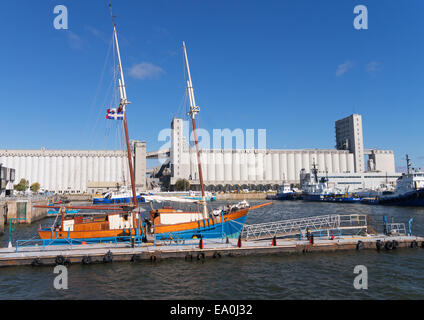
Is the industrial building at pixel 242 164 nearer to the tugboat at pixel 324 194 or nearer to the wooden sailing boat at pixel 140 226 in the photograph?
the tugboat at pixel 324 194

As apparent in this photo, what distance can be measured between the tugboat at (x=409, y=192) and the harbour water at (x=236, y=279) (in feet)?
208

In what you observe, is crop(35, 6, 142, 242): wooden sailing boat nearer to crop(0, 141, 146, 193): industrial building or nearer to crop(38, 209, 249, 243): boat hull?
crop(38, 209, 249, 243): boat hull

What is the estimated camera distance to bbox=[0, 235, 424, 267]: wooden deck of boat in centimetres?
→ 2097

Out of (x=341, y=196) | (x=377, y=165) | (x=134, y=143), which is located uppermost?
(x=134, y=143)

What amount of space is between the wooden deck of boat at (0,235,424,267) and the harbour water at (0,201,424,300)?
54 cm

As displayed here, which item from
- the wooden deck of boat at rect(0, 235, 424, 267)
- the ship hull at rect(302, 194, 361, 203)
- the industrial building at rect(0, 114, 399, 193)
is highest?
the industrial building at rect(0, 114, 399, 193)

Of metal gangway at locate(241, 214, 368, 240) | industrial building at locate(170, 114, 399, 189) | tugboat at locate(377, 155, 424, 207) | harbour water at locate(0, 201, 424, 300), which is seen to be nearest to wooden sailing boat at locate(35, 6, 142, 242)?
harbour water at locate(0, 201, 424, 300)

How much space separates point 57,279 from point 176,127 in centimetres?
17472

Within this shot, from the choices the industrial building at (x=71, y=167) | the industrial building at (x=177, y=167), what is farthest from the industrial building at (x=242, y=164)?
the industrial building at (x=71, y=167)

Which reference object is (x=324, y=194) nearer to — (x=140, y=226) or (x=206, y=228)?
(x=206, y=228)

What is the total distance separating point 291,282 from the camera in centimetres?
1772
